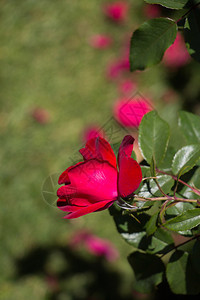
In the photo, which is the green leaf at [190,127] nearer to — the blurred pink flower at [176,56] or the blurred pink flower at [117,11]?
the blurred pink flower at [176,56]

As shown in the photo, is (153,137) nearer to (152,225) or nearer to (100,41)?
(152,225)

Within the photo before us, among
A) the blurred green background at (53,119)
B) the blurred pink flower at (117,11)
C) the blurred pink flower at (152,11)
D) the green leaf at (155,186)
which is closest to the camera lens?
Answer: the green leaf at (155,186)

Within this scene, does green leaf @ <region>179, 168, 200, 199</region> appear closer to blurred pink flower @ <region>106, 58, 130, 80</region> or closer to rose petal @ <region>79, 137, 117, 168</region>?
rose petal @ <region>79, 137, 117, 168</region>

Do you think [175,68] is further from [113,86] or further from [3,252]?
[3,252]

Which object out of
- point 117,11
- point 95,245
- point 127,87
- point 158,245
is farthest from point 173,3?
point 117,11

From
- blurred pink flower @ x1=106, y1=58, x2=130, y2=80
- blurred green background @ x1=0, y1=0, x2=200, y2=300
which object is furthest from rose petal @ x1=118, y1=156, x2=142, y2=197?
blurred pink flower @ x1=106, y1=58, x2=130, y2=80

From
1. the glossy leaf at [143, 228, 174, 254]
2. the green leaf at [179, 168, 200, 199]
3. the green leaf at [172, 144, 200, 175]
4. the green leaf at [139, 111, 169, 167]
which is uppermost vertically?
the green leaf at [139, 111, 169, 167]

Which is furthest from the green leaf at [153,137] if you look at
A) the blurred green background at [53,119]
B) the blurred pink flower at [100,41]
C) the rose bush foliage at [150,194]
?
the blurred pink flower at [100,41]
